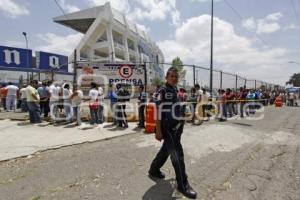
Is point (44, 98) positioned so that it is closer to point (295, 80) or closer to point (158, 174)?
point (158, 174)

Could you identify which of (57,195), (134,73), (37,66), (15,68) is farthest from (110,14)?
(57,195)

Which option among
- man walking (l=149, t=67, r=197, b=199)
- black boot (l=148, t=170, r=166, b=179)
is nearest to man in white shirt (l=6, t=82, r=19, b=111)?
black boot (l=148, t=170, r=166, b=179)

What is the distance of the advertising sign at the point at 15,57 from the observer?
92.7ft

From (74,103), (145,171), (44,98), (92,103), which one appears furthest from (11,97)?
(145,171)

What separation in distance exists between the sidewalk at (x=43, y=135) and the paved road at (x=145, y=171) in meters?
0.60

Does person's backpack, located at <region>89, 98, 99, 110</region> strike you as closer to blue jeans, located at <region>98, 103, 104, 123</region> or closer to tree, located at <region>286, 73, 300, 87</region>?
blue jeans, located at <region>98, 103, 104, 123</region>

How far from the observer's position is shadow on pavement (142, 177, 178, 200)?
190 inches

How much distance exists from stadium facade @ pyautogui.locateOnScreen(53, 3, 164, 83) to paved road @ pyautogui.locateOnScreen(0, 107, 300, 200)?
55128mm

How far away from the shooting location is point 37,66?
33.8 m

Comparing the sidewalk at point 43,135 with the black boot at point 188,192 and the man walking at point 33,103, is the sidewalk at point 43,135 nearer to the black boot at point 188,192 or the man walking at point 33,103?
the man walking at point 33,103

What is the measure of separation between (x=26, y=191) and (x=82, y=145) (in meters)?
3.46

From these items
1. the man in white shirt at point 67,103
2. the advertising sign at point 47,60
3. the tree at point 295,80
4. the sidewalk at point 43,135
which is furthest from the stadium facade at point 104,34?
the tree at point 295,80

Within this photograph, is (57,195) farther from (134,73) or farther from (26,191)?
(134,73)

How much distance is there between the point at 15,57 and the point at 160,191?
27213mm
